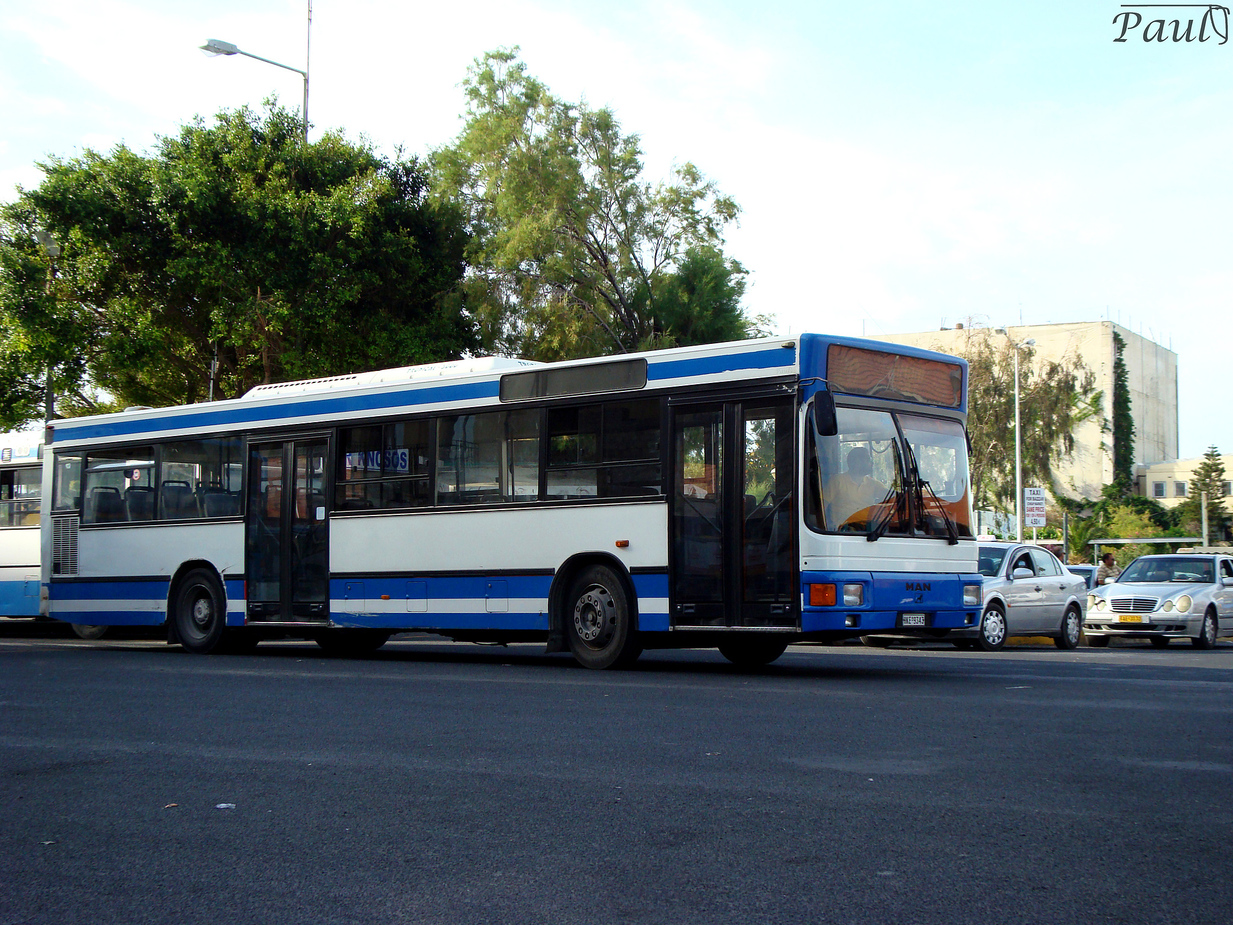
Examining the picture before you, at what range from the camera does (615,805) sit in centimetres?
587

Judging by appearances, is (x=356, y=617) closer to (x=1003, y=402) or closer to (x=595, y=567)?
(x=595, y=567)

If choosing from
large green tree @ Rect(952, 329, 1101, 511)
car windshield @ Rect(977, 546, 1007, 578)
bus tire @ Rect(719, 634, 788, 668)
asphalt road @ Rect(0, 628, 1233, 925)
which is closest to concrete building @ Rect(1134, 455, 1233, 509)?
large green tree @ Rect(952, 329, 1101, 511)

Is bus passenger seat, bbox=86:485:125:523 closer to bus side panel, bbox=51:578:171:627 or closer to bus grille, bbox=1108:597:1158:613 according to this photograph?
bus side panel, bbox=51:578:171:627

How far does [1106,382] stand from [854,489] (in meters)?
91.2

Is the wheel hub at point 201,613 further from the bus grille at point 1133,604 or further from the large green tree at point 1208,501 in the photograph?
the large green tree at point 1208,501

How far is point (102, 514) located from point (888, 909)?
15756mm

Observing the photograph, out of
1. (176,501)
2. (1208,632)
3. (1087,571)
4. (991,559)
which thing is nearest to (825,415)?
(176,501)

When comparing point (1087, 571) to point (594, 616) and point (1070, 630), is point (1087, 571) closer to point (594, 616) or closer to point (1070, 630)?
point (1070, 630)

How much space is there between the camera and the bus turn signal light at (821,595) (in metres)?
11.6

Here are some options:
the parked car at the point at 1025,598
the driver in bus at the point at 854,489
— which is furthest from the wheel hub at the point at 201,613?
the parked car at the point at 1025,598

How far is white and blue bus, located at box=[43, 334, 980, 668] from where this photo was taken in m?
12.0

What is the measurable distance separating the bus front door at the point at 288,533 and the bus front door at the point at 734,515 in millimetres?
5125

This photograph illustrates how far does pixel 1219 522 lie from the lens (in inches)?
3797

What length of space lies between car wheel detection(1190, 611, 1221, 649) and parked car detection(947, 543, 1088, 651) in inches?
79.7
